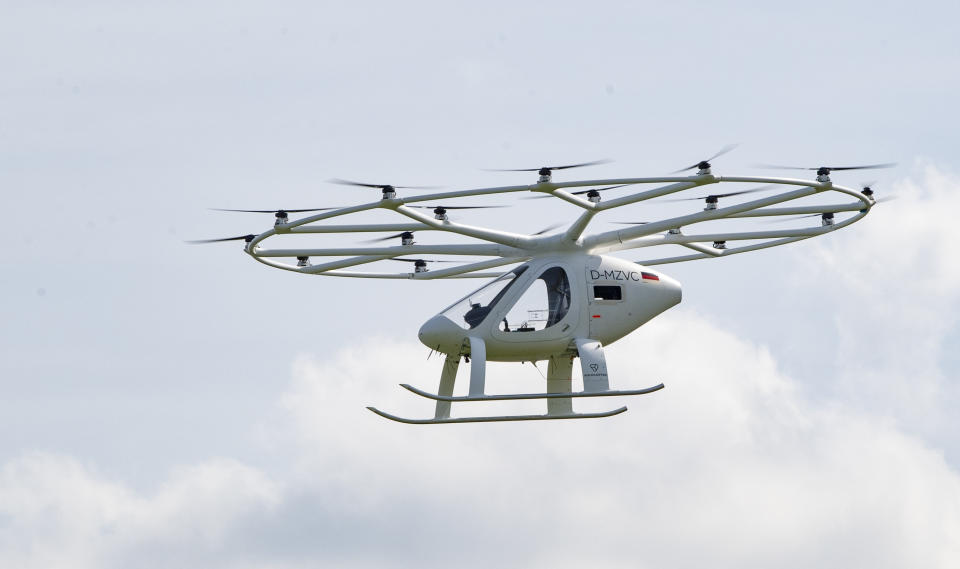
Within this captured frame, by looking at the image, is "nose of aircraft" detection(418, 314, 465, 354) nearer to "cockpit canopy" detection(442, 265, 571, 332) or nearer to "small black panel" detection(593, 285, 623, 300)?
"cockpit canopy" detection(442, 265, 571, 332)

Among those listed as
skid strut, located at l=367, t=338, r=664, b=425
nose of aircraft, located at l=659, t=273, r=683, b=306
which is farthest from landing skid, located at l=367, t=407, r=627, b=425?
nose of aircraft, located at l=659, t=273, r=683, b=306

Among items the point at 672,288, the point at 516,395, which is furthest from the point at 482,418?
the point at 672,288

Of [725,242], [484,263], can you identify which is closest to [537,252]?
[484,263]

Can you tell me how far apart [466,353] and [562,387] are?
2.96m

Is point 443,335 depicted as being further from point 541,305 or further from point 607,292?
point 607,292

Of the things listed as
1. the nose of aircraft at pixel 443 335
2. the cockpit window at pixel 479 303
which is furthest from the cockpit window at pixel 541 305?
the nose of aircraft at pixel 443 335

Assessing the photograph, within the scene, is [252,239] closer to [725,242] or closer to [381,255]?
[381,255]

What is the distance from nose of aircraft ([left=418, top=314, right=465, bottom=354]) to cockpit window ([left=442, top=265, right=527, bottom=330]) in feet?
0.69

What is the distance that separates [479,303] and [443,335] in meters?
1.35

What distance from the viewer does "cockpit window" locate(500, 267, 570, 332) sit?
46.0m

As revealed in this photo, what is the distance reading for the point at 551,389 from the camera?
1863 inches

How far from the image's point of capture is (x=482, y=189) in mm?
40312

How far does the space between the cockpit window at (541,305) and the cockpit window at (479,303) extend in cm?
55

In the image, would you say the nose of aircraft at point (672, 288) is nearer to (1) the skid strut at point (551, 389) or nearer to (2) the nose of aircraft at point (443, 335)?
(1) the skid strut at point (551, 389)
